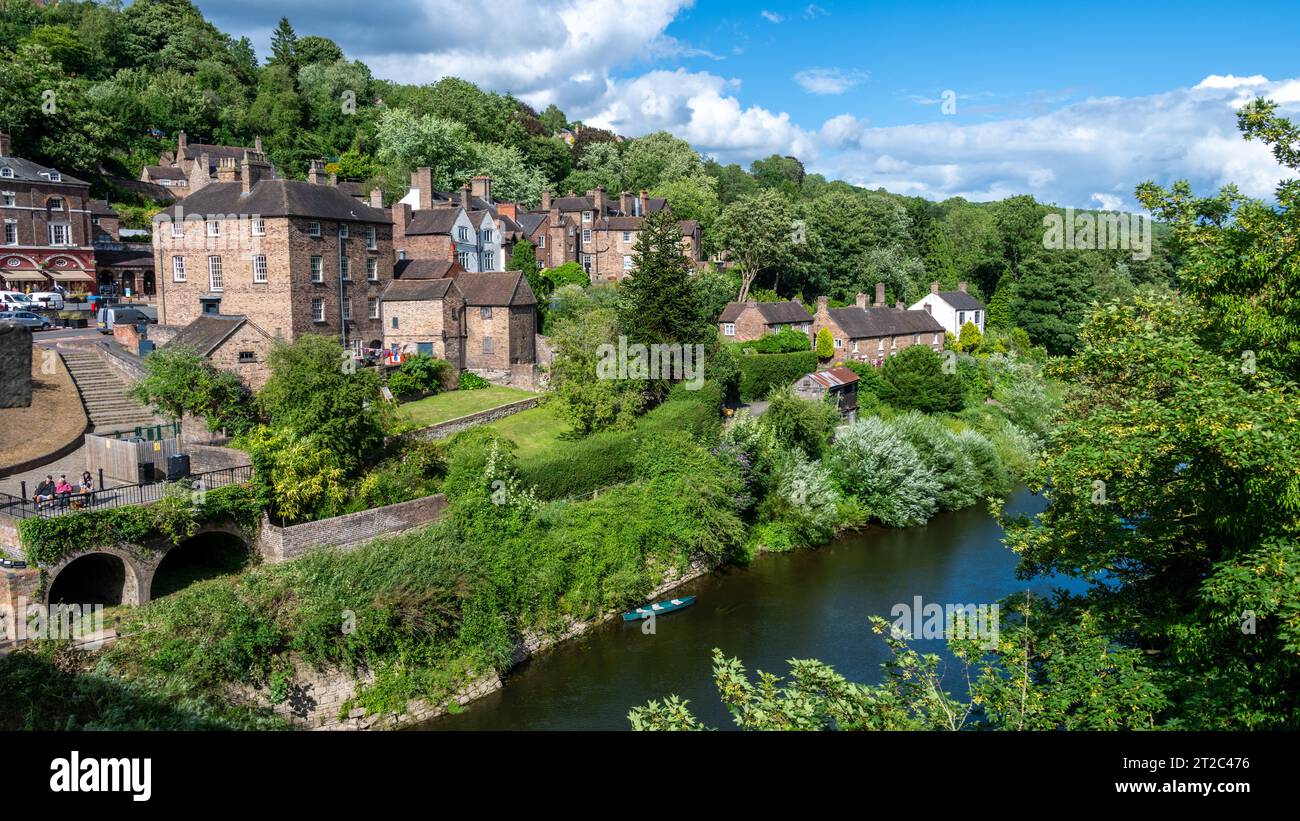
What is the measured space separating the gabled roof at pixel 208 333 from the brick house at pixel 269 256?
3.50 meters

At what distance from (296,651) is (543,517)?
8.77 metres

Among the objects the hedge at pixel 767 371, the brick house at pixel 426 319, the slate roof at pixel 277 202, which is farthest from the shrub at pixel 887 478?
the slate roof at pixel 277 202

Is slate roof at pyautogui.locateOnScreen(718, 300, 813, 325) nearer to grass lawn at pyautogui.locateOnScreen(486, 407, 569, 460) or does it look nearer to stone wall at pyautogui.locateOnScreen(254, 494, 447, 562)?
grass lawn at pyautogui.locateOnScreen(486, 407, 569, 460)

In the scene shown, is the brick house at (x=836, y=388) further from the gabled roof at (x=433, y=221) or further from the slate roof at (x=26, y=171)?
the slate roof at (x=26, y=171)

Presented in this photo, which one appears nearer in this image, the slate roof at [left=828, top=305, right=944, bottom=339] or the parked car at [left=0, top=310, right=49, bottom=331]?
the parked car at [left=0, top=310, right=49, bottom=331]

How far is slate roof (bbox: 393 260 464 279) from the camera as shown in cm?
4088

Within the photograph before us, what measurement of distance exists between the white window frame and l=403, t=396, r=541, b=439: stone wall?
40.7ft

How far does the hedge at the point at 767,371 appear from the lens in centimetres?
4572

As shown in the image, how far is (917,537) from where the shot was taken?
34.9 m

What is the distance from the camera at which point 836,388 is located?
152ft

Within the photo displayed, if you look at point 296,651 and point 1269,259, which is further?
point 296,651

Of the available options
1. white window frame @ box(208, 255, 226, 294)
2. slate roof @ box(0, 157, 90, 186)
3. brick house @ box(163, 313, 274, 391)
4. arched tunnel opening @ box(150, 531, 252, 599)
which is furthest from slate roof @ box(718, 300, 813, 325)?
slate roof @ box(0, 157, 90, 186)
